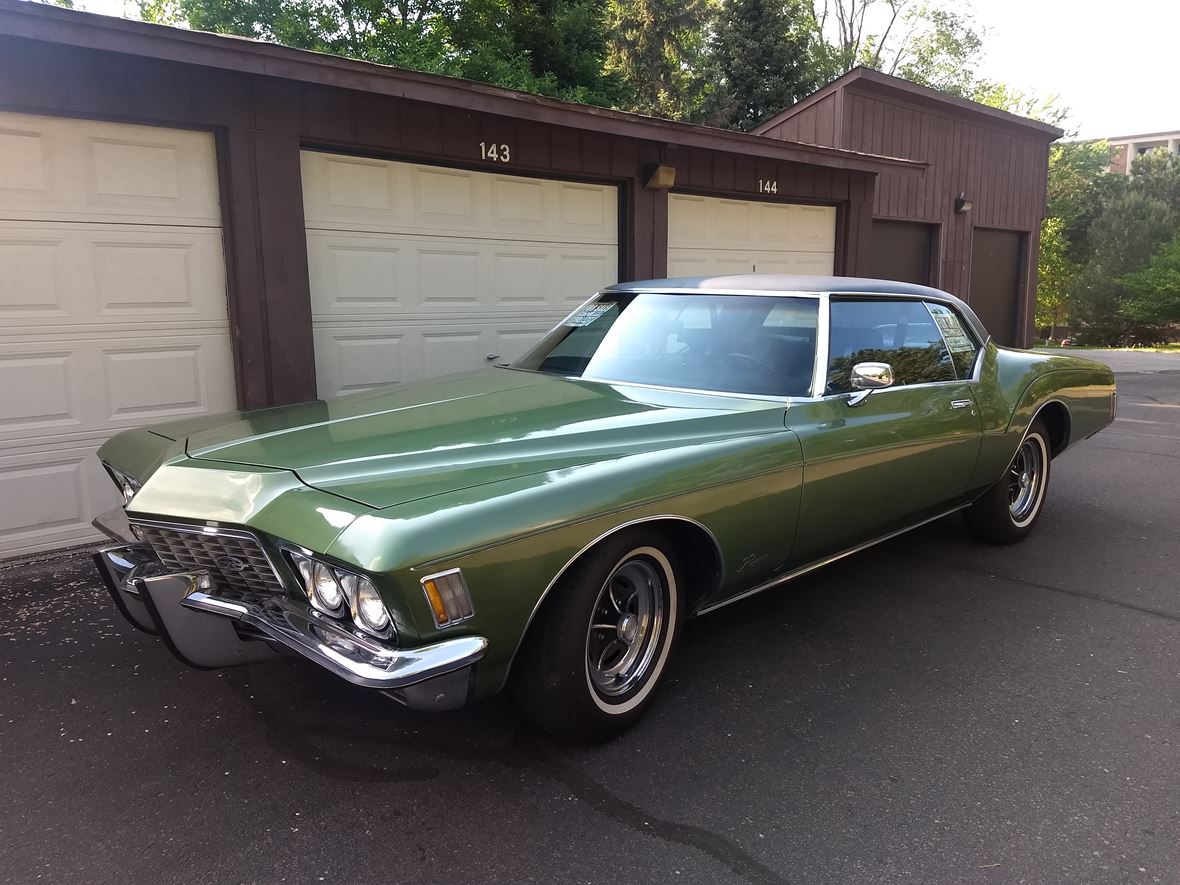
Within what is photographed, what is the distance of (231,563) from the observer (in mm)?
2484

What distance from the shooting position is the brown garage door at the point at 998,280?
1417cm

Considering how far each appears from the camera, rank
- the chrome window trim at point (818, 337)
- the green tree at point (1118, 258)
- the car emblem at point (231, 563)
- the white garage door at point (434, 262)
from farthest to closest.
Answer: the green tree at point (1118, 258) < the white garage door at point (434, 262) < the chrome window trim at point (818, 337) < the car emblem at point (231, 563)

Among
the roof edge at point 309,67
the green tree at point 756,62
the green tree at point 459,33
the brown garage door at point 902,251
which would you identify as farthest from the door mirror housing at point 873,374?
the green tree at point 756,62

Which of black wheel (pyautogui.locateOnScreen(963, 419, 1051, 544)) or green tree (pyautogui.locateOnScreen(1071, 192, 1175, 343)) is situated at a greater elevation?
green tree (pyautogui.locateOnScreen(1071, 192, 1175, 343))

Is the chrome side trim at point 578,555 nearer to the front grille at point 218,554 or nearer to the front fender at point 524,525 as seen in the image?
the front fender at point 524,525

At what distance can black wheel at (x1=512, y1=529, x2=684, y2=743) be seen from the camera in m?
2.48

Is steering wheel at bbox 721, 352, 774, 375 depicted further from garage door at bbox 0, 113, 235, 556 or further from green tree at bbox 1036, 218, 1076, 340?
green tree at bbox 1036, 218, 1076, 340

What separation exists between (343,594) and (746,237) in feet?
25.5

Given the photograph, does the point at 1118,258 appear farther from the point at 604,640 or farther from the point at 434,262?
the point at 604,640

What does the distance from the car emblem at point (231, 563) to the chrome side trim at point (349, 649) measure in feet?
0.37

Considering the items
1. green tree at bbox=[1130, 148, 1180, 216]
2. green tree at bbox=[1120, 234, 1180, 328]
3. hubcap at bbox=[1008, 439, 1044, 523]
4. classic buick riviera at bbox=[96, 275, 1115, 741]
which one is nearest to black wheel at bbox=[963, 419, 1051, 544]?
hubcap at bbox=[1008, 439, 1044, 523]

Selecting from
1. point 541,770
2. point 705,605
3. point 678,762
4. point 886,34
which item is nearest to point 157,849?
point 541,770

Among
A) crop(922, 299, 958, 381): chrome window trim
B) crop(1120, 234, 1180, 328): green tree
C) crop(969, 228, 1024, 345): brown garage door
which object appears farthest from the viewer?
crop(1120, 234, 1180, 328): green tree

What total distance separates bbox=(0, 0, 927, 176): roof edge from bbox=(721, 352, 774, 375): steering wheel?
3.23 m
